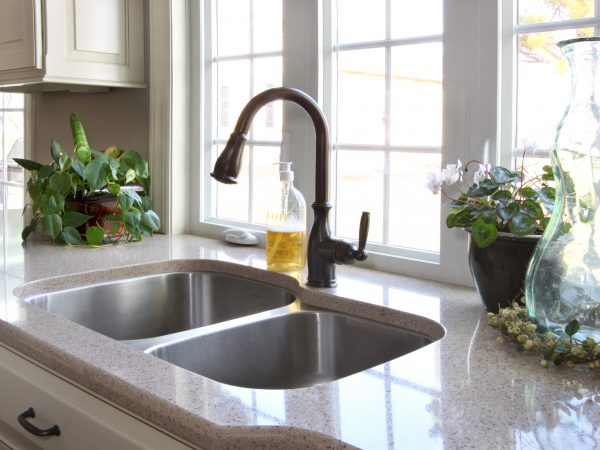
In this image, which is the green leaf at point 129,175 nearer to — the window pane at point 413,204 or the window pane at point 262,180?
the window pane at point 262,180

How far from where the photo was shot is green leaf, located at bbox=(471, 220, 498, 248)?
47.2 inches

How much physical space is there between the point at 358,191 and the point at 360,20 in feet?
1.41

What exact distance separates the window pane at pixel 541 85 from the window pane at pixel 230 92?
2.98ft

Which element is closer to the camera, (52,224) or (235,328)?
(235,328)

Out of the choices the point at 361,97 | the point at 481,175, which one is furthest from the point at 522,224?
the point at 361,97

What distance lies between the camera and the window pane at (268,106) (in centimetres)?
198

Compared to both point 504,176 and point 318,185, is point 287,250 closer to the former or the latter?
point 318,185

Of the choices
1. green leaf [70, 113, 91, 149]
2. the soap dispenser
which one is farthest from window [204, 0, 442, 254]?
green leaf [70, 113, 91, 149]

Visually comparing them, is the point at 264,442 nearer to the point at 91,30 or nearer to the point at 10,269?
the point at 10,269

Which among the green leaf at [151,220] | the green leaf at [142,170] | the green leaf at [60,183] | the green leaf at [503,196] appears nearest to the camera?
the green leaf at [503,196]

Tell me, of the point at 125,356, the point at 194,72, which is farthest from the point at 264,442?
the point at 194,72

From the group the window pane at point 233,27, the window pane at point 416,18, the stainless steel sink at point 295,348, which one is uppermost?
the window pane at point 233,27

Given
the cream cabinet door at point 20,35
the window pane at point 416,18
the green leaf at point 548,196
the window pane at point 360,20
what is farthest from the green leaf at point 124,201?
the green leaf at point 548,196

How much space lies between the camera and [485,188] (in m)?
1.25
